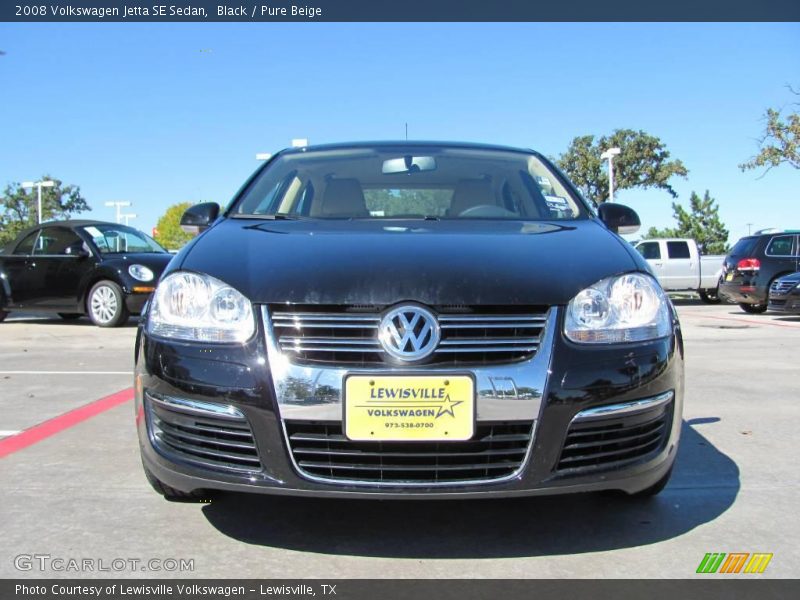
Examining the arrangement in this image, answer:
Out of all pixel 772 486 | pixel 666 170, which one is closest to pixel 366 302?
pixel 772 486

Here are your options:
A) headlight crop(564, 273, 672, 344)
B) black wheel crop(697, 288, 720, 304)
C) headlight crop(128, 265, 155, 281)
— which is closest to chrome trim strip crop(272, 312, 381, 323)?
headlight crop(564, 273, 672, 344)

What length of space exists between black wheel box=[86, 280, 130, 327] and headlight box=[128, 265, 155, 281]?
27cm

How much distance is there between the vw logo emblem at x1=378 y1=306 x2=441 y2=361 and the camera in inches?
91.8

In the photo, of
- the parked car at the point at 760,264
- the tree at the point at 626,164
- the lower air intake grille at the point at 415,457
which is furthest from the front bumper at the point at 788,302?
the tree at the point at 626,164

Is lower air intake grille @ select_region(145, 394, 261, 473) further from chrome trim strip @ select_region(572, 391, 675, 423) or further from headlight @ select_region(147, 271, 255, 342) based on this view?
chrome trim strip @ select_region(572, 391, 675, 423)

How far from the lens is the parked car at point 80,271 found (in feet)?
35.7

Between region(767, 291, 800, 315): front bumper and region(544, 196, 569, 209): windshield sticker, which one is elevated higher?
region(544, 196, 569, 209): windshield sticker

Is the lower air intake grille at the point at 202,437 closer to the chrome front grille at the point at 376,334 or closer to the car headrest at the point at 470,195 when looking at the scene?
the chrome front grille at the point at 376,334

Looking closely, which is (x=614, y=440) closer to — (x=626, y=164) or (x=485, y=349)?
(x=485, y=349)

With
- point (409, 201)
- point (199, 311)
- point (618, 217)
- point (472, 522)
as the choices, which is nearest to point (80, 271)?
point (409, 201)

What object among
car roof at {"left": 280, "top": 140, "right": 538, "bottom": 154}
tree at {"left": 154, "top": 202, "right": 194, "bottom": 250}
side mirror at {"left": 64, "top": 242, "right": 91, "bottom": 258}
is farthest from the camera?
tree at {"left": 154, "top": 202, "right": 194, "bottom": 250}

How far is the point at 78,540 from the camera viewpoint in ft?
8.64

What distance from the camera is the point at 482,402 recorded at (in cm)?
229
